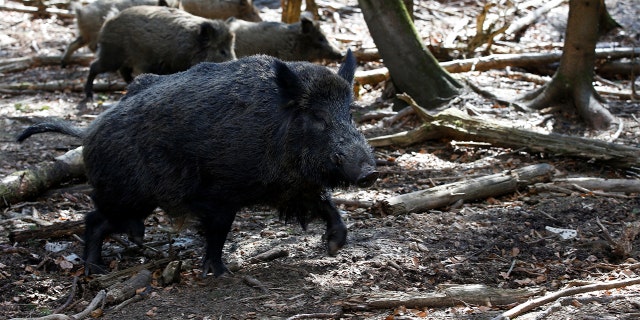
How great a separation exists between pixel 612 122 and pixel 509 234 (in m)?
3.32

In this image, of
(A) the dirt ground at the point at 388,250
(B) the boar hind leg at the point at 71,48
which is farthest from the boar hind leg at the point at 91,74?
(A) the dirt ground at the point at 388,250

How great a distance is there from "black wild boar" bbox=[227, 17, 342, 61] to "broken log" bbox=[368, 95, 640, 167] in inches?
158

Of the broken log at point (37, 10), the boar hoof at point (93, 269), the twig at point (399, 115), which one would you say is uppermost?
the twig at point (399, 115)

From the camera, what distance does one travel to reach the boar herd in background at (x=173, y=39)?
34.7 ft

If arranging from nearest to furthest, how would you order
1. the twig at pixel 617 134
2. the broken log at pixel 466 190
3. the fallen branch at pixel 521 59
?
the broken log at pixel 466 190 < the twig at pixel 617 134 < the fallen branch at pixel 521 59

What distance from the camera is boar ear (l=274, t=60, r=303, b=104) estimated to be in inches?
198

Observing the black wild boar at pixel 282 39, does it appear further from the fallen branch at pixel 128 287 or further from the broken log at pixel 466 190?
the fallen branch at pixel 128 287

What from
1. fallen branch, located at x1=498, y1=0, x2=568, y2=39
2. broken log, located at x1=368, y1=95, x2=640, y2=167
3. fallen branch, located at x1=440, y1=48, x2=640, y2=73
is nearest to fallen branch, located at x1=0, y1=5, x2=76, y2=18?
fallen branch, located at x1=498, y1=0, x2=568, y2=39

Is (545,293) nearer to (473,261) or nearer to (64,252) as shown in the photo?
(473,261)

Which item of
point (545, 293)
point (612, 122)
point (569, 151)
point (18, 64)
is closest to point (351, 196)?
point (569, 151)

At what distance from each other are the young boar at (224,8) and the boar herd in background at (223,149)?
27.2 feet

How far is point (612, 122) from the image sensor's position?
27.8 feet

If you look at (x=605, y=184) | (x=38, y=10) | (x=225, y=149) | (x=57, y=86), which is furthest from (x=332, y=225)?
(x=38, y=10)

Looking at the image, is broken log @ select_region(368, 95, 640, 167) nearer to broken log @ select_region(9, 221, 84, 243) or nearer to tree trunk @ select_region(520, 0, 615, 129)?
tree trunk @ select_region(520, 0, 615, 129)
